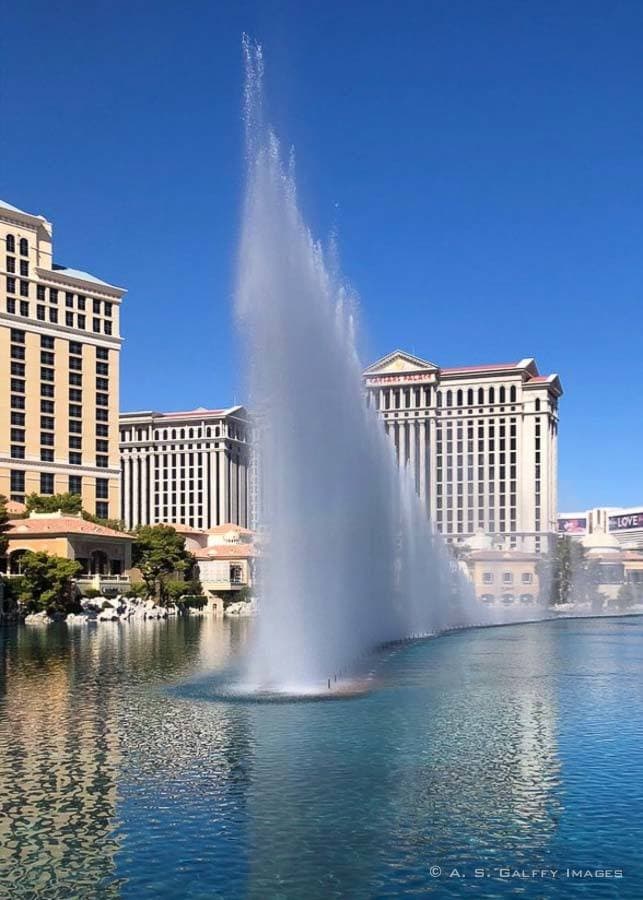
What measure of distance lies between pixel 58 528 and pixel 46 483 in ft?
87.1

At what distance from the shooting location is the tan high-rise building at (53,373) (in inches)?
4825

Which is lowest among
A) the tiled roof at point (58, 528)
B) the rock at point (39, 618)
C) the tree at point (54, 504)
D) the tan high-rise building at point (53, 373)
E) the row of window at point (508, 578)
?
the row of window at point (508, 578)

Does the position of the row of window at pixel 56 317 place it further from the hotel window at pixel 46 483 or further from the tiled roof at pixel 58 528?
the tiled roof at pixel 58 528

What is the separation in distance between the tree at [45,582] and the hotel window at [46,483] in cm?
3617

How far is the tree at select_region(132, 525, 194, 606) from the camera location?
108m

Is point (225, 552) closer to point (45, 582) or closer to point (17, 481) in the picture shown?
point (17, 481)

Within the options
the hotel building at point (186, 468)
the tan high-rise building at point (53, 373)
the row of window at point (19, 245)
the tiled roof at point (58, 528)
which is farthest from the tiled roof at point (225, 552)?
the hotel building at point (186, 468)

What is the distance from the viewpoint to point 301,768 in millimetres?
23188

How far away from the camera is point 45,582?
87438 millimetres

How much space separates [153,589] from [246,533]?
40493 mm

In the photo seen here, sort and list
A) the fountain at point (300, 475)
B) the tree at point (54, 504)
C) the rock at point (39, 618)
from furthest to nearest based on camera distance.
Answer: the tree at point (54, 504) < the rock at point (39, 618) < the fountain at point (300, 475)

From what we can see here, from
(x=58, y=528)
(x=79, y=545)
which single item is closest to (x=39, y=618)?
(x=58, y=528)

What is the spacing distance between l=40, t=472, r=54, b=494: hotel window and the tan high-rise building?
12 cm

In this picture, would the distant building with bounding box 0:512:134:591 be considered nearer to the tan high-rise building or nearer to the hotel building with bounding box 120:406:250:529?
the tan high-rise building
